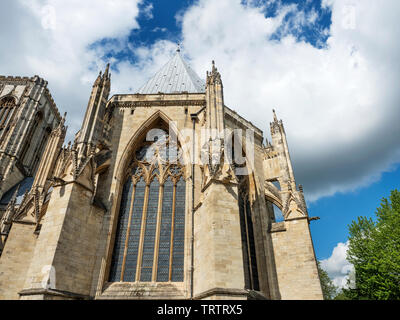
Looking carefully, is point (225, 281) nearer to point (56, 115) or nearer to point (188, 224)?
point (188, 224)

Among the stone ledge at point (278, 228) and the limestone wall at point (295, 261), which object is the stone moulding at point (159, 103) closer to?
the stone ledge at point (278, 228)

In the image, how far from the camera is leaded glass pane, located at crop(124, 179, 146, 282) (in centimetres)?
941

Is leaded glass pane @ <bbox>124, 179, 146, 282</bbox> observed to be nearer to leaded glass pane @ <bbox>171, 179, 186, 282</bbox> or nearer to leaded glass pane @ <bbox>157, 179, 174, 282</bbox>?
leaded glass pane @ <bbox>157, 179, 174, 282</bbox>

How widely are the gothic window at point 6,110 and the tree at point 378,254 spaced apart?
3513cm

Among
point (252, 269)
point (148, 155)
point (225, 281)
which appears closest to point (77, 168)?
point (148, 155)

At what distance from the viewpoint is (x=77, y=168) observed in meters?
9.34

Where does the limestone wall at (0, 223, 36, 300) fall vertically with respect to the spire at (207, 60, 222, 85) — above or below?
below

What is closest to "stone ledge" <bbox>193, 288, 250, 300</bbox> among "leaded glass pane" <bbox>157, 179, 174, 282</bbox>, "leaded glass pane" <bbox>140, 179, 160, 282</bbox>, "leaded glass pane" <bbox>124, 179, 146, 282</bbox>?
"leaded glass pane" <bbox>157, 179, 174, 282</bbox>

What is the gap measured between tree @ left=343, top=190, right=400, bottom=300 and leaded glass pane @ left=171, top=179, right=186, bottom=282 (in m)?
9.57

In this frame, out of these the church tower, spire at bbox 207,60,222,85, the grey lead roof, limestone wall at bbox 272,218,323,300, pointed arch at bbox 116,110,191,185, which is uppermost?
the church tower

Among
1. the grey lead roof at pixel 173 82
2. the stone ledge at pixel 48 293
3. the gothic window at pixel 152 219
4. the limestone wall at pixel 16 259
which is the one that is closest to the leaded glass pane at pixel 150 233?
the gothic window at pixel 152 219

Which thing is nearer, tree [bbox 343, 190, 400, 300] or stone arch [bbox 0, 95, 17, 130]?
tree [bbox 343, 190, 400, 300]

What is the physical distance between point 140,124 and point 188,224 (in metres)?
5.34

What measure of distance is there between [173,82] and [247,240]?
11085 millimetres
